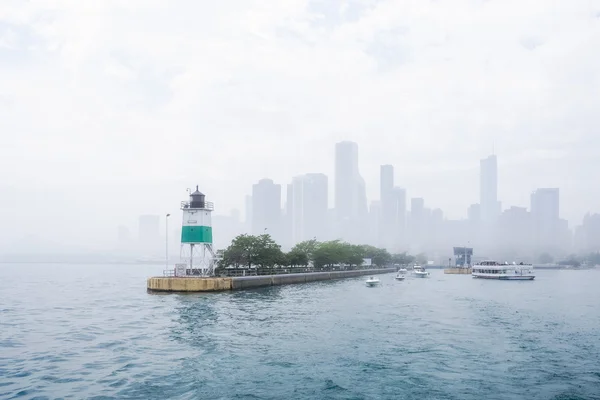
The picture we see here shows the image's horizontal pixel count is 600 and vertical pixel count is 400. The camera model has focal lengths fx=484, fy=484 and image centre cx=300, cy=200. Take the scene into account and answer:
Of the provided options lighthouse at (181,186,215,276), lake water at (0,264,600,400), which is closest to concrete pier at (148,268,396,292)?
lighthouse at (181,186,215,276)

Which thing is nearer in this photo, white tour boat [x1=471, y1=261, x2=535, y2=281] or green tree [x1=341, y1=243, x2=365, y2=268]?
white tour boat [x1=471, y1=261, x2=535, y2=281]

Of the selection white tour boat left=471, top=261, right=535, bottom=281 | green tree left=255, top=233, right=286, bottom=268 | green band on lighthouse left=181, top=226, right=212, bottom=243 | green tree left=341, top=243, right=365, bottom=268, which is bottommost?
white tour boat left=471, top=261, right=535, bottom=281

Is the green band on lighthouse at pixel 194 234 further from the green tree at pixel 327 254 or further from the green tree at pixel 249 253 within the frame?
the green tree at pixel 327 254

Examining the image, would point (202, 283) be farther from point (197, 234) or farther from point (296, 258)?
point (296, 258)

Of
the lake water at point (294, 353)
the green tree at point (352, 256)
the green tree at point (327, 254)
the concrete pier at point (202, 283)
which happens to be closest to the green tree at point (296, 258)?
the green tree at point (327, 254)

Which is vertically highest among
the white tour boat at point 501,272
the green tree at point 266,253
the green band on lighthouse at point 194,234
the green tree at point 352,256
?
the green band on lighthouse at point 194,234

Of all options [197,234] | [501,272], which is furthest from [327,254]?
[197,234]

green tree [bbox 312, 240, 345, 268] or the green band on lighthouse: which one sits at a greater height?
the green band on lighthouse

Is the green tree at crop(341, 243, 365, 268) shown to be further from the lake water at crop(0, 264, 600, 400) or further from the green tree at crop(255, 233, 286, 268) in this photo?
the lake water at crop(0, 264, 600, 400)

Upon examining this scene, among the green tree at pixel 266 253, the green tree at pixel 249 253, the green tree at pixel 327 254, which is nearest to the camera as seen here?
the green tree at pixel 249 253
